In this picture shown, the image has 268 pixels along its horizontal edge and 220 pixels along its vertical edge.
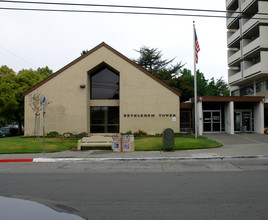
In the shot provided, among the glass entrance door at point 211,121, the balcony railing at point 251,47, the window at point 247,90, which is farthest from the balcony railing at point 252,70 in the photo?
the glass entrance door at point 211,121

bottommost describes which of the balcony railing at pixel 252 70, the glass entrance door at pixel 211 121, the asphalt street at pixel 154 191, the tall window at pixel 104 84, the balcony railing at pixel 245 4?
the asphalt street at pixel 154 191

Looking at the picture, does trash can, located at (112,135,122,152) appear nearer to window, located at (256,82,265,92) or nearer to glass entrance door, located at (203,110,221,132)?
glass entrance door, located at (203,110,221,132)

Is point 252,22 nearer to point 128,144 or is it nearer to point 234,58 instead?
point 234,58

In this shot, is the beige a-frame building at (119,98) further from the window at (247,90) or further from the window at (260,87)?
the window at (247,90)

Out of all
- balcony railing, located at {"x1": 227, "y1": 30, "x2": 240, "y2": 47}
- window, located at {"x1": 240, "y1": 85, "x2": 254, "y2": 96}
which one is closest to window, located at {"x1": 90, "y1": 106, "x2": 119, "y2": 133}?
window, located at {"x1": 240, "y1": 85, "x2": 254, "y2": 96}

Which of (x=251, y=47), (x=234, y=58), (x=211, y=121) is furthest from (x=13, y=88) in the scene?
(x=234, y=58)

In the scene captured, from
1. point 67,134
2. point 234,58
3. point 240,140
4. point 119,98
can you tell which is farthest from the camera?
point 234,58

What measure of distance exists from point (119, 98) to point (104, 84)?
2.33 m

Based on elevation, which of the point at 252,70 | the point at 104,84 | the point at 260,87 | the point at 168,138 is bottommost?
the point at 168,138

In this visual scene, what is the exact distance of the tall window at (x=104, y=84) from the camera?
21766 millimetres

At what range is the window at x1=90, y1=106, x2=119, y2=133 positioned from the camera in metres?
21.0

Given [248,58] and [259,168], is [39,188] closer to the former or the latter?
[259,168]

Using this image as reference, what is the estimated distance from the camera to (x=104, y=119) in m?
21.2

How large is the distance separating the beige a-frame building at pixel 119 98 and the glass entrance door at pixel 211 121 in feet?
12.9
